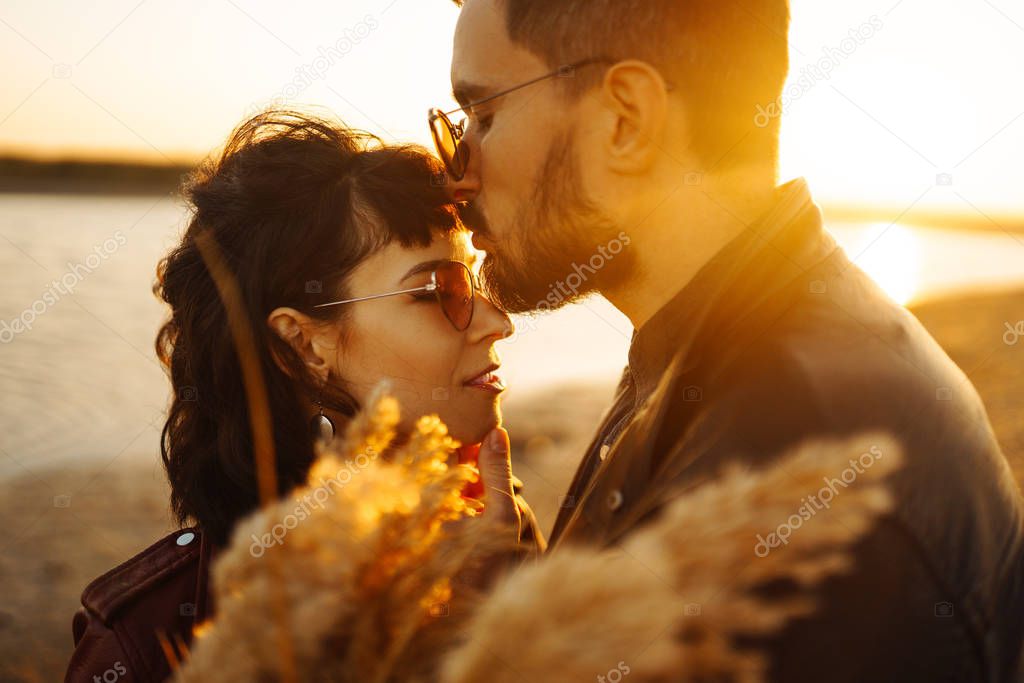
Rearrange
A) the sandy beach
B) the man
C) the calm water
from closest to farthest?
the man
the sandy beach
the calm water

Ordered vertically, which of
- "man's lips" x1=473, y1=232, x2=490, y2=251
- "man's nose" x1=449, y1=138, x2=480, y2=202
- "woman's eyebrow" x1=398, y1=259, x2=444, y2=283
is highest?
"man's nose" x1=449, y1=138, x2=480, y2=202

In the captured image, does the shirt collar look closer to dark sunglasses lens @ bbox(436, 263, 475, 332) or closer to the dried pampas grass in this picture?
dark sunglasses lens @ bbox(436, 263, 475, 332)

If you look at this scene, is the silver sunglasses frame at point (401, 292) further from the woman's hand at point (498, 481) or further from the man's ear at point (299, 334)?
the woman's hand at point (498, 481)

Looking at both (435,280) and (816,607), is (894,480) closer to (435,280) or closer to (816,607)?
(816,607)

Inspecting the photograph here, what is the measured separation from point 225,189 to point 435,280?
84cm

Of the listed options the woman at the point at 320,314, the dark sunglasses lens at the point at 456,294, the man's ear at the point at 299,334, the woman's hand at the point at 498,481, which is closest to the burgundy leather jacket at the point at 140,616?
the woman at the point at 320,314

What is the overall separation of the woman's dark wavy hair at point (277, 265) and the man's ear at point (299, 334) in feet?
0.06

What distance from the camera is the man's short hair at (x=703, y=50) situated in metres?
2.27

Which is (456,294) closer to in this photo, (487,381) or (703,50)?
(487,381)

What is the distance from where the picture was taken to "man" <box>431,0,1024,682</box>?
1525 mm

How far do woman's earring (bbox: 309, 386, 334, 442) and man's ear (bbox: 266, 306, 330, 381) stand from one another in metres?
0.08

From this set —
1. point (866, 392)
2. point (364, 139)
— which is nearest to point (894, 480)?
point (866, 392)

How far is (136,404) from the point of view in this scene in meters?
8.09

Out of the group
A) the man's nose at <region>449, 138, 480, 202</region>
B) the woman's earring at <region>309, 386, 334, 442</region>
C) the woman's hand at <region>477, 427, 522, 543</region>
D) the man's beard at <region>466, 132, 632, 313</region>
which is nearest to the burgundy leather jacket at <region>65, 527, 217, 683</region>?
the woman's earring at <region>309, 386, 334, 442</region>
